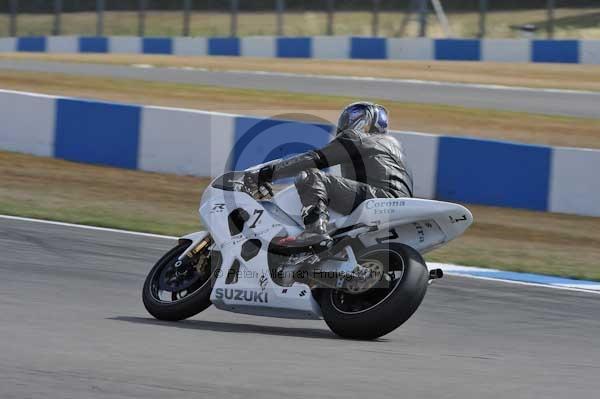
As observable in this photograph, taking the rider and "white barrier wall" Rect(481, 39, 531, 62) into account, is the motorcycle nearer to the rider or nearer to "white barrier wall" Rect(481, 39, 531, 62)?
the rider

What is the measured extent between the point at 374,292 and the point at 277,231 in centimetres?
77

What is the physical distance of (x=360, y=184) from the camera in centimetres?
696

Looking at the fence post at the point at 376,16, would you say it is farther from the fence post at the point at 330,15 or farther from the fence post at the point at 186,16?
the fence post at the point at 186,16

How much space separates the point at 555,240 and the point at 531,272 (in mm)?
1706

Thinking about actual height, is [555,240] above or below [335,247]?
below

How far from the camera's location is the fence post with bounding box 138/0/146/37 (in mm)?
34844

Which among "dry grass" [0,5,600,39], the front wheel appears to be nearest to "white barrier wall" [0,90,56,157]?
the front wheel

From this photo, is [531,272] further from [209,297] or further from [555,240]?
[209,297]

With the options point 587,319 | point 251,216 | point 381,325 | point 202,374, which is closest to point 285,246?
point 251,216

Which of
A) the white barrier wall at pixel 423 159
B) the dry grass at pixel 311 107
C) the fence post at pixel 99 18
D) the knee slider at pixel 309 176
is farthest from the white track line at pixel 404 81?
the knee slider at pixel 309 176

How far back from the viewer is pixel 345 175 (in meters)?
7.06

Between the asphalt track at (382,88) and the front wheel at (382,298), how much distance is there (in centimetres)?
1265

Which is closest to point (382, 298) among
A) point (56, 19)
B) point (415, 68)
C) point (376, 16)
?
point (415, 68)

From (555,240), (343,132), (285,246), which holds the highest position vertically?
(343,132)
